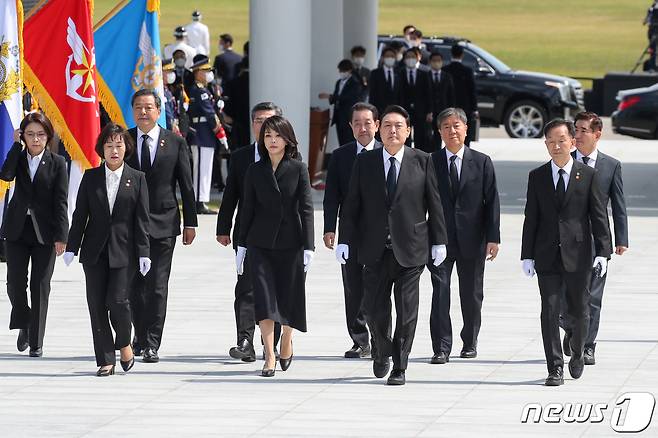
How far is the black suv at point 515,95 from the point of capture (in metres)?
35.2

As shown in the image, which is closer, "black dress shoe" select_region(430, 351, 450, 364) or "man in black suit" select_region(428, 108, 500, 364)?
"black dress shoe" select_region(430, 351, 450, 364)

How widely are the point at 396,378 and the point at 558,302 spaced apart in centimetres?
110

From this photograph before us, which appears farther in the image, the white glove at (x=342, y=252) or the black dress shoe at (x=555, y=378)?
the white glove at (x=342, y=252)

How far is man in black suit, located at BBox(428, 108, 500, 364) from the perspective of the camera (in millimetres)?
12148

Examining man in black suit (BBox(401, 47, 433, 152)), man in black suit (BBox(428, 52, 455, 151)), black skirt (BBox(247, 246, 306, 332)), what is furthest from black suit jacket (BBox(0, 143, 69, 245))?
man in black suit (BBox(428, 52, 455, 151))

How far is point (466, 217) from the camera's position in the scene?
12.2 m

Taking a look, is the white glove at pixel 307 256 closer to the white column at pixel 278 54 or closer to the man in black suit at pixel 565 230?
the man in black suit at pixel 565 230

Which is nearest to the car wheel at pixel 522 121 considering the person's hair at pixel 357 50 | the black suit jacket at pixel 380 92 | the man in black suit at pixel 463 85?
the man in black suit at pixel 463 85

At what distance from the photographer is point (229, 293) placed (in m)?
15.4

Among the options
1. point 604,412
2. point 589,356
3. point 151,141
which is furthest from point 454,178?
point 604,412

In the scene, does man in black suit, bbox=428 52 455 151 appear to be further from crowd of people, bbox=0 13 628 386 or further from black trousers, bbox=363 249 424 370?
black trousers, bbox=363 249 424 370

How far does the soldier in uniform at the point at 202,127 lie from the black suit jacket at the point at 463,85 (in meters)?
7.12

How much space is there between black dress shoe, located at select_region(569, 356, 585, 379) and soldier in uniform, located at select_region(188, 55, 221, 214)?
10363 millimetres

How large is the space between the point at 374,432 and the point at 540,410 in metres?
1.13
